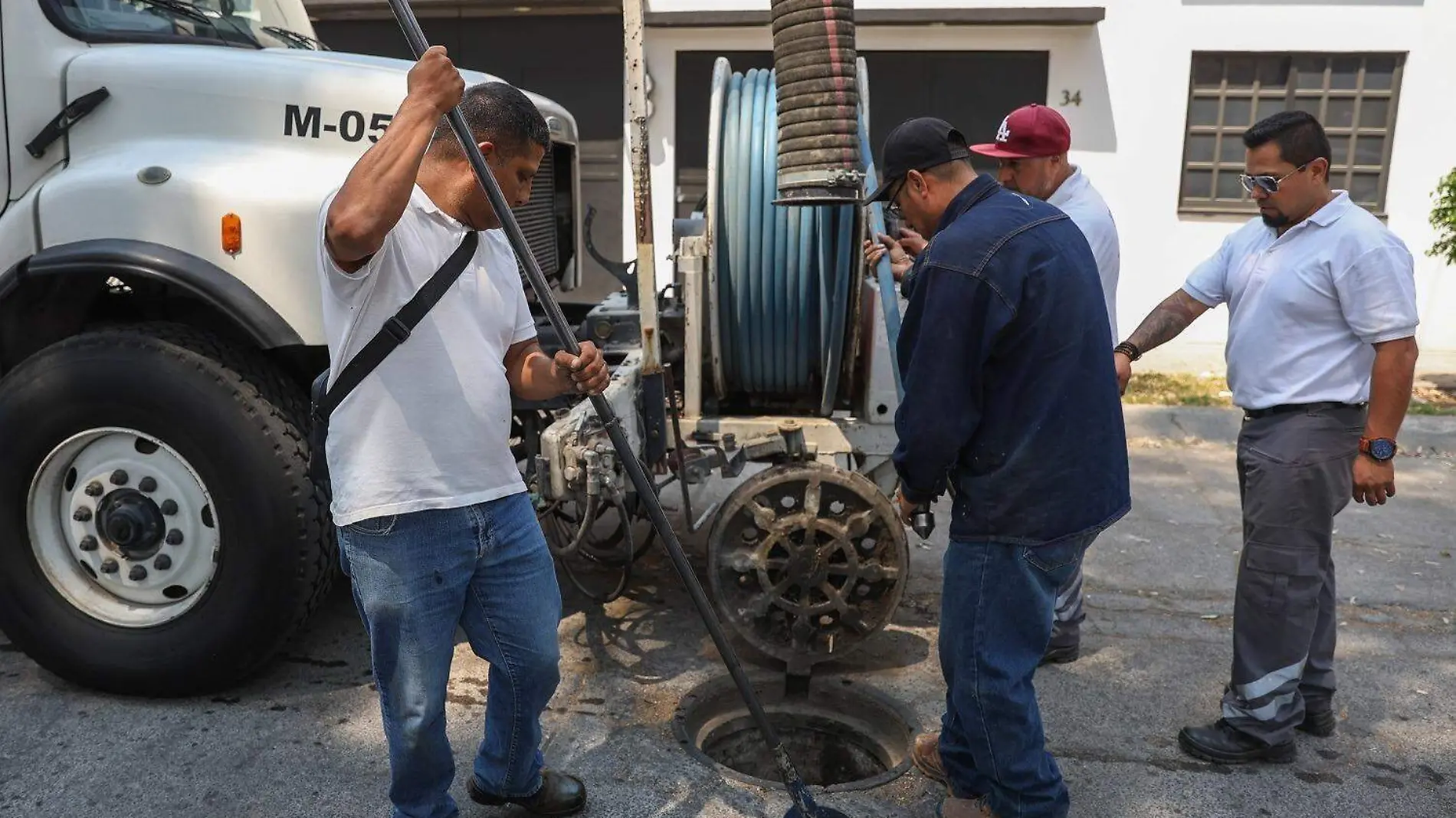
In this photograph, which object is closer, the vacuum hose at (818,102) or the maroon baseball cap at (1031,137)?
the vacuum hose at (818,102)

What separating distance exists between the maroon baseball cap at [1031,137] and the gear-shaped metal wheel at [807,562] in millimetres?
1220

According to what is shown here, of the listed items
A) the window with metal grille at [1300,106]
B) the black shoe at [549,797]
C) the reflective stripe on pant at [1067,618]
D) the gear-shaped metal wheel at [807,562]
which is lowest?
the black shoe at [549,797]

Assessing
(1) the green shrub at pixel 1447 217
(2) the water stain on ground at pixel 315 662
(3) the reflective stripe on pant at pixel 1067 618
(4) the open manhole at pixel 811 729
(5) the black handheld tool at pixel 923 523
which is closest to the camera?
(5) the black handheld tool at pixel 923 523

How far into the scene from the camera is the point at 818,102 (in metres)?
3.57

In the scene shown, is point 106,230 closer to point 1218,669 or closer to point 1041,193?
point 1041,193

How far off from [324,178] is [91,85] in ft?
2.83

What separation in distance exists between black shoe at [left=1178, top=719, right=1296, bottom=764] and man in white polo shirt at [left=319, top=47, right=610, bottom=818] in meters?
2.02

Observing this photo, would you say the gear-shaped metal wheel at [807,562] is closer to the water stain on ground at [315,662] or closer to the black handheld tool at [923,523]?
the black handheld tool at [923,523]

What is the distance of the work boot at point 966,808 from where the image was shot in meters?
2.91

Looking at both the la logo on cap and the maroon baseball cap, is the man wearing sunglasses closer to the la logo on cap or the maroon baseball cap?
the maroon baseball cap

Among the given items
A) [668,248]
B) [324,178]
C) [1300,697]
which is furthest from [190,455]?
[668,248]

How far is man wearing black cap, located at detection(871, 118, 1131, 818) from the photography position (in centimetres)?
259

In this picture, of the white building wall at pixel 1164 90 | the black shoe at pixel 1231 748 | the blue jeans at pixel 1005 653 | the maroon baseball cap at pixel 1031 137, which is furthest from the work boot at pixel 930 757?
the white building wall at pixel 1164 90

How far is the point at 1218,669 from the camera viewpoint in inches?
158
